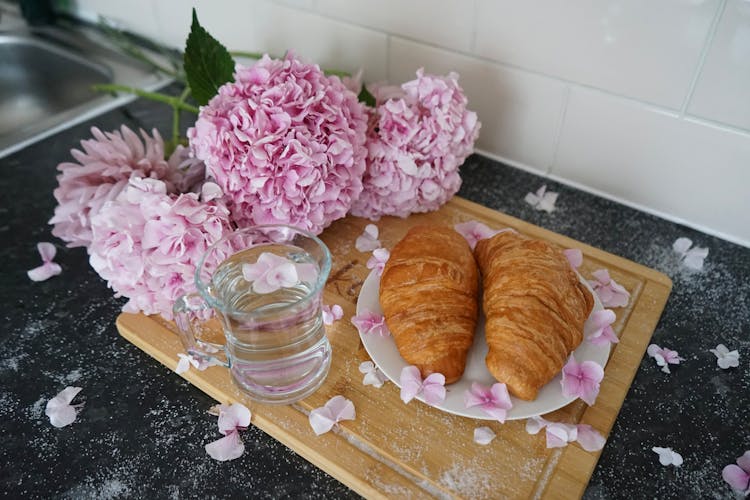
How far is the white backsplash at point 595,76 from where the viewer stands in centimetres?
79

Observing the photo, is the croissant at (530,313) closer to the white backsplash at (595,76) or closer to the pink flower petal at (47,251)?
the white backsplash at (595,76)

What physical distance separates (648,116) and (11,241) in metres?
0.95

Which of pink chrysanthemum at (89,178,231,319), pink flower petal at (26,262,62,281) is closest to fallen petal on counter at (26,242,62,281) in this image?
pink flower petal at (26,262,62,281)

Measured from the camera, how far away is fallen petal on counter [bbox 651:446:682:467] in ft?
2.06

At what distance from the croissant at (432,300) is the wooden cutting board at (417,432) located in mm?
57

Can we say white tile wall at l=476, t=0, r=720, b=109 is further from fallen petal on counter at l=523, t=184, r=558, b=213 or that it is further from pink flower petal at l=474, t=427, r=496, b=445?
pink flower petal at l=474, t=427, r=496, b=445

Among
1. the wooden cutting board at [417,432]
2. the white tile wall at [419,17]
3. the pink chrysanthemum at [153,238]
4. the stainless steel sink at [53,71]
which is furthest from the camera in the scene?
the stainless steel sink at [53,71]

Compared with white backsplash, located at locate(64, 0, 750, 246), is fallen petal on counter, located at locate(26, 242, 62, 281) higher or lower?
lower

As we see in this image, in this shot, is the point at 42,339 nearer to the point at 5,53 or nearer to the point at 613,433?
the point at 613,433

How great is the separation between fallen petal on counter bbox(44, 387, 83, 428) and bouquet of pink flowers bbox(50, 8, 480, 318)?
12cm

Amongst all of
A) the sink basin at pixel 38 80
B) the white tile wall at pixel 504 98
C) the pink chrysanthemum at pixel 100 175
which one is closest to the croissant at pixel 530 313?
the white tile wall at pixel 504 98

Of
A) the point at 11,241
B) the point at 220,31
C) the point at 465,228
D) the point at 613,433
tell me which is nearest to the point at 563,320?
the point at 613,433

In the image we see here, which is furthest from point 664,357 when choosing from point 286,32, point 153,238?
point 286,32

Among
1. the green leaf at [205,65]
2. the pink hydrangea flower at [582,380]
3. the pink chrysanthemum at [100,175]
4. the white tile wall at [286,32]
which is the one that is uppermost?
the green leaf at [205,65]
